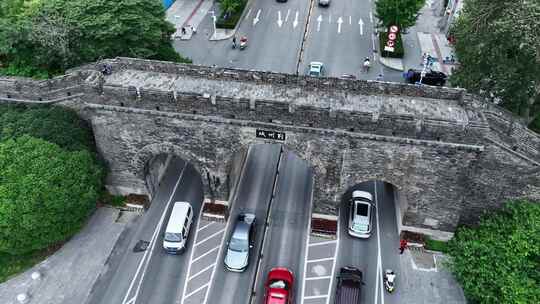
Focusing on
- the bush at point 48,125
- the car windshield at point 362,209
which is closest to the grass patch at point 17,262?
the bush at point 48,125

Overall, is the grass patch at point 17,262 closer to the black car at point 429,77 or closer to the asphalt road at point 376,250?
the asphalt road at point 376,250

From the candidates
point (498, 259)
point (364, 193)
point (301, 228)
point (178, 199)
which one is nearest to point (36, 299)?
point (178, 199)

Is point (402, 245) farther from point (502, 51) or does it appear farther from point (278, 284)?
point (502, 51)

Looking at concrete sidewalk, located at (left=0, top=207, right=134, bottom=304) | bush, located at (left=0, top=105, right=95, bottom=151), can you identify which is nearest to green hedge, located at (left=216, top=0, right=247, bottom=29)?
bush, located at (left=0, top=105, right=95, bottom=151)

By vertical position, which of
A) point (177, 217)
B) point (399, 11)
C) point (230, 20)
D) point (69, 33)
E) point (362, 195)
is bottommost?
point (177, 217)

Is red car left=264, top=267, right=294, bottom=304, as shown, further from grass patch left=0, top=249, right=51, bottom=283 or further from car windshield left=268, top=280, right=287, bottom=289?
grass patch left=0, top=249, right=51, bottom=283

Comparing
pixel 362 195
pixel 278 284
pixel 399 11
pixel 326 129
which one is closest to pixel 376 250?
pixel 362 195

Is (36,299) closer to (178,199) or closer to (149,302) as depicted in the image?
(149,302)

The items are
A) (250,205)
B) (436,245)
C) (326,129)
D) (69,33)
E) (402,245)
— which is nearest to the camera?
(326,129)
